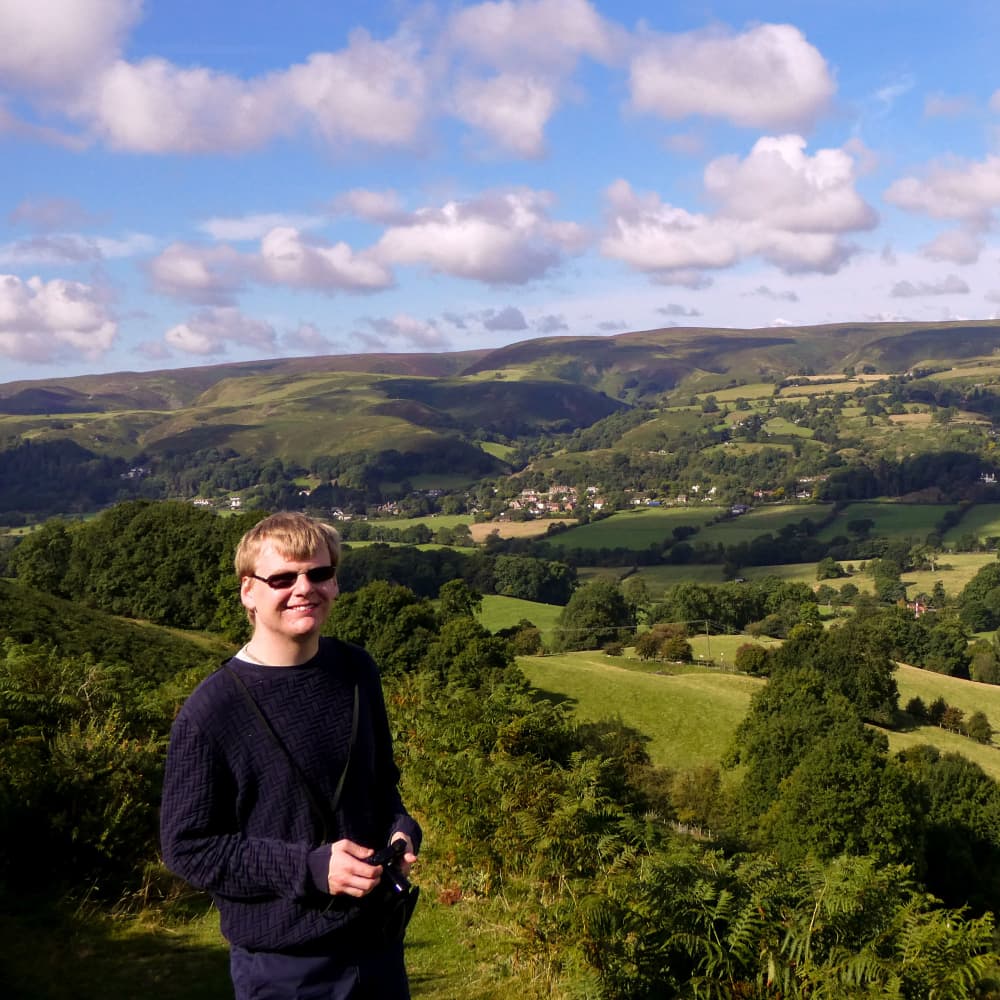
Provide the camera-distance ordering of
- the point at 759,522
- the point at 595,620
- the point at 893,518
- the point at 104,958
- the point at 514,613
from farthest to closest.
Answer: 1. the point at 759,522
2. the point at 893,518
3. the point at 514,613
4. the point at 595,620
5. the point at 104,958

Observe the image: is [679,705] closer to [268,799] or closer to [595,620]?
[595,620]

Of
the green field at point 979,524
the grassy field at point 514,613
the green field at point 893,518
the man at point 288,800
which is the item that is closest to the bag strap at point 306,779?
the man at point 288,800

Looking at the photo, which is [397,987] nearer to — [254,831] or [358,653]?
[254,831]

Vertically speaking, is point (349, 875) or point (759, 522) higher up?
point (349, 875)

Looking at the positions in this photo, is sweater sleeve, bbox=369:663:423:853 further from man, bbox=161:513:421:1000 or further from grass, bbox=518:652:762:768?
grass, bbox=518:652:762:768

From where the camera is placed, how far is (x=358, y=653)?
351cm

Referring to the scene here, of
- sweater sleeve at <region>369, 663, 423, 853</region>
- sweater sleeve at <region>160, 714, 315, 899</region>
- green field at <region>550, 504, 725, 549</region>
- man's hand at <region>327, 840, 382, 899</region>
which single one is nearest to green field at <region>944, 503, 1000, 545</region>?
green field at <region>550, 504, 725, 549</region>

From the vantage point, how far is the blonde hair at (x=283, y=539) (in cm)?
319

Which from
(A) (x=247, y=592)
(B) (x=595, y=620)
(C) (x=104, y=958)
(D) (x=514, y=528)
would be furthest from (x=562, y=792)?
(D) (x=514, y=528)

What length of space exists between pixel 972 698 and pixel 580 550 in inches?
3223

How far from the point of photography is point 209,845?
9.48 ft

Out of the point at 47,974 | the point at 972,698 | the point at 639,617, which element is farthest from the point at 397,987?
the point at 639,617

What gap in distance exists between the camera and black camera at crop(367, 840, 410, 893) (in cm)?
311

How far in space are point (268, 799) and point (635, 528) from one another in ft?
497
